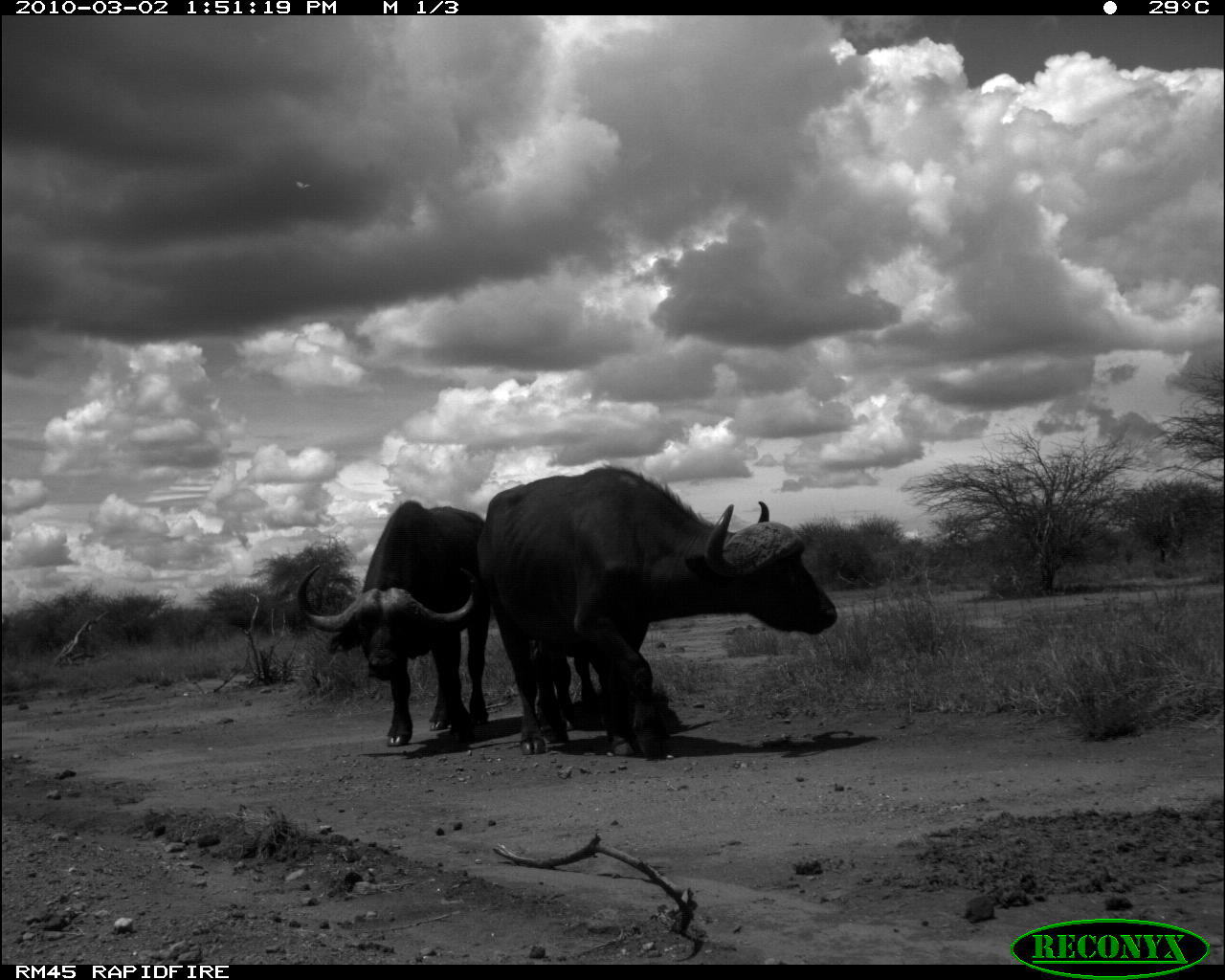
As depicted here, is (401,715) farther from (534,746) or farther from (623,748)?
(623,748)

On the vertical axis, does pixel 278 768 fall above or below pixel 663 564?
below

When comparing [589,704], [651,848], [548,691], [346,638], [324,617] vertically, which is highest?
[324,617]

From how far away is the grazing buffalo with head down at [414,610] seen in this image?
9.77m

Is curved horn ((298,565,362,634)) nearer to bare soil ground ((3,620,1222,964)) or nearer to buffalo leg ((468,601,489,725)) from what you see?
bare soil ground ((3,620,1222,964))

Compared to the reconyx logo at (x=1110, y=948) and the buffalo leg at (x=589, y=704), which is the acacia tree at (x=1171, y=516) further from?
the reconyx logo at (x=1110, y=948)

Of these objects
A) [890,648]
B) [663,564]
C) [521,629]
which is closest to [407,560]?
[521,629]

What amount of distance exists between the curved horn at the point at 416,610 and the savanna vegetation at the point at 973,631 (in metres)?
2.40

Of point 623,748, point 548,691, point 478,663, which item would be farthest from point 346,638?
point 623,748

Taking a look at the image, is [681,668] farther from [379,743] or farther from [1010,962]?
[1010,962]

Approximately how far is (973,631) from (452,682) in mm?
4943

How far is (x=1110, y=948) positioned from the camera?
346 cm

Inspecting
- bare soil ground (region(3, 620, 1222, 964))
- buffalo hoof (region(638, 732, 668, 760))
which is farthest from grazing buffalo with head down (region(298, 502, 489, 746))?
buffalo hoof (region(638, 732, 668, 760))

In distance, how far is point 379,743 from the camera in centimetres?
1098

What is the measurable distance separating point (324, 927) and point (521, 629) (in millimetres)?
5029
